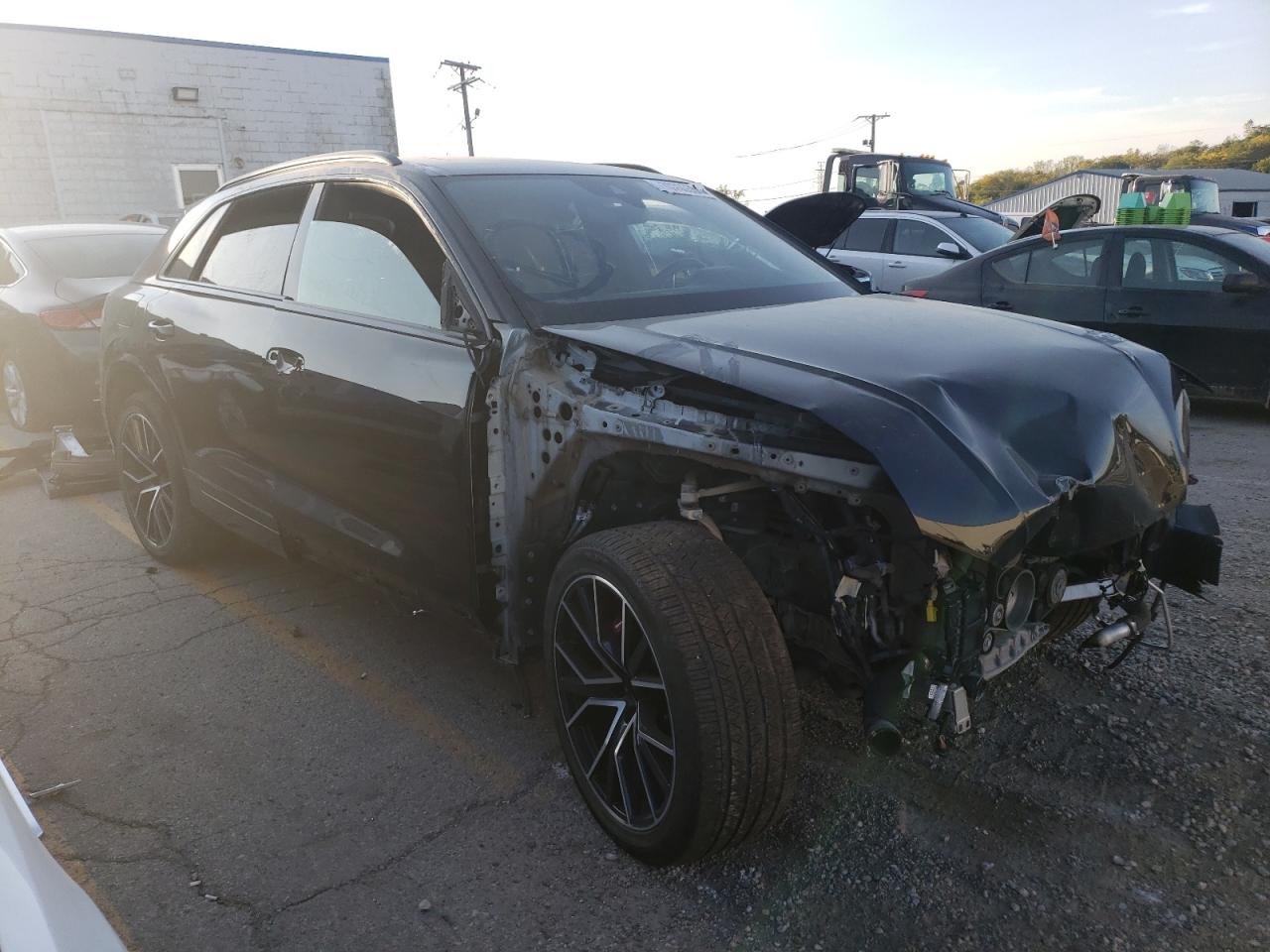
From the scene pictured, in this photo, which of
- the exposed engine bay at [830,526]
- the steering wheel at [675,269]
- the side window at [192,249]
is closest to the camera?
the exposed engine bay at [830,526]

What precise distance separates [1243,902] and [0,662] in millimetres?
4296

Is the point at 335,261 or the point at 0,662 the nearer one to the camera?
the point at 335,261

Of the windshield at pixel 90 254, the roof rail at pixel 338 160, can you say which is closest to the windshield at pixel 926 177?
the windshield at pixel 90 254

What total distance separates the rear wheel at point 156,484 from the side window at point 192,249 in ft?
1.98

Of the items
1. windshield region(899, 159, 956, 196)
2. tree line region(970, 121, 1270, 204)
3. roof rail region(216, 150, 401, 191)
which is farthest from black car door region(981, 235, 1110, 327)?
tree line region(970, 121, 1270, 204)

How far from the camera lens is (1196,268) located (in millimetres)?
7223

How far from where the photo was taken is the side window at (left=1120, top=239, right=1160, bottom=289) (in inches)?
292

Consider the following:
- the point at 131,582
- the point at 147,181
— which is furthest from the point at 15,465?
the point at 147,181

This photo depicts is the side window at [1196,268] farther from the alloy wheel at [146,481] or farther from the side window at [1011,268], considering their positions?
the alloy wheel at [146,481]

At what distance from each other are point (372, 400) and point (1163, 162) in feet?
270

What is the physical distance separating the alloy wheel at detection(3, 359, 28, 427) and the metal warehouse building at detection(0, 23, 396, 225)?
10837 mm

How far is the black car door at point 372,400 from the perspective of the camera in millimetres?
2807

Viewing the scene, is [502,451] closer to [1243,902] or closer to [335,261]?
[335,261]

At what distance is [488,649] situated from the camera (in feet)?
12.1
